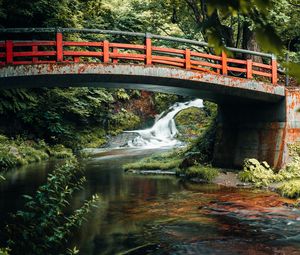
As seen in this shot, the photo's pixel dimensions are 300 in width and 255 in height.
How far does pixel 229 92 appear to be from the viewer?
44.5 feet

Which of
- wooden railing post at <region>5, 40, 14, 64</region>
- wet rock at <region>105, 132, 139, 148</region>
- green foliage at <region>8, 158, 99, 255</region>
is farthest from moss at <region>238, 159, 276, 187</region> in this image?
wet rock at <region>105, 132, 139, 148</region>

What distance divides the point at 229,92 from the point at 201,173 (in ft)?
10.5

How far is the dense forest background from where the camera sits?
16984 millimetres

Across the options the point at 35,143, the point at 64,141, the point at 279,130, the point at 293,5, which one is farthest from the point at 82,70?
the point at 64,141

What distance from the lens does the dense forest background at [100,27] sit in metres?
17.0

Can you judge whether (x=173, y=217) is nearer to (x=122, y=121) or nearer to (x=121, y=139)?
(x=121, y=139)

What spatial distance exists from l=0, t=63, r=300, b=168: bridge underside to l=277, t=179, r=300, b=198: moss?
1.74 meters

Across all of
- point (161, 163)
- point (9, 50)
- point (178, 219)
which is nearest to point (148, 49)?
point (9, 50)

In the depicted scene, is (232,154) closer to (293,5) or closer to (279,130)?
(279,130)

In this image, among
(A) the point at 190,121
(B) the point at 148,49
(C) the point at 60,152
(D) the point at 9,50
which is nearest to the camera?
(D) the point at 9,50

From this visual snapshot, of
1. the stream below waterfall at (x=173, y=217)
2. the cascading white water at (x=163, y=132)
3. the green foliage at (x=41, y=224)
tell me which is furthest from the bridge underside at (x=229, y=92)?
the cascading white water at (x=163, y=132)

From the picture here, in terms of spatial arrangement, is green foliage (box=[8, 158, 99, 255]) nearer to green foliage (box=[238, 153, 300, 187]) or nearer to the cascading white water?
green foliage (box=[238, 153, 300, 187])

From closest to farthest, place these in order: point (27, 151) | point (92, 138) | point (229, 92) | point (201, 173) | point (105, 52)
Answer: point (105, 52)
point (229, 92)
point (201, 173)
point (27, 151)
point (92, 138)

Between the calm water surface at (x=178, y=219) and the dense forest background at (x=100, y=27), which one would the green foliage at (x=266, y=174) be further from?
the dense forest background at (x=100, y=27)
